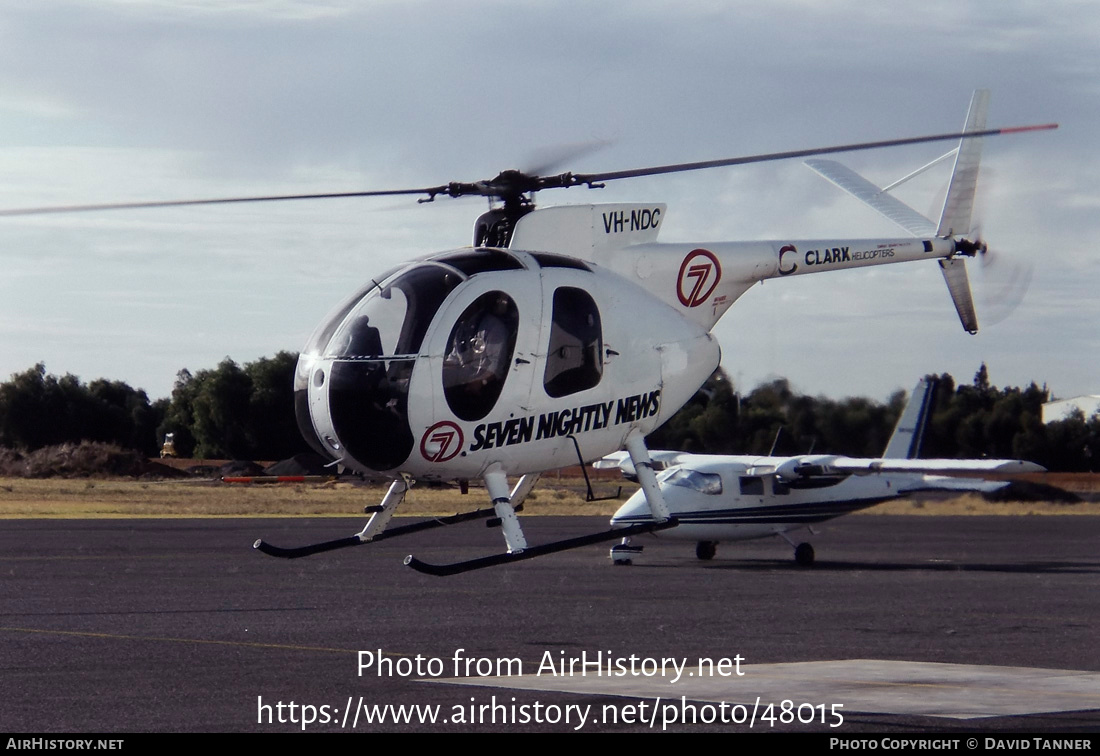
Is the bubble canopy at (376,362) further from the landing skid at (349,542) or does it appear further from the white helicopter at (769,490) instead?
the white helicopter at (769,490)

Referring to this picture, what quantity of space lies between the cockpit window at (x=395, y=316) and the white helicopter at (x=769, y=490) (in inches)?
855

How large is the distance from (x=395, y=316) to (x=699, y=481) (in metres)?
24.7

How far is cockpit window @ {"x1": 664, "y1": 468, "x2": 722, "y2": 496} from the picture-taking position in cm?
3428

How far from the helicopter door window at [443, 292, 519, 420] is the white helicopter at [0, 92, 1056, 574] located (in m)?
0.01

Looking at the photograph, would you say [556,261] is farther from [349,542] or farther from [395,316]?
[349,542]

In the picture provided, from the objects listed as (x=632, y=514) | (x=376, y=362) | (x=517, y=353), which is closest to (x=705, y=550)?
(x=632, y=514)

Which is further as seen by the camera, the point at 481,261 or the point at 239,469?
the point at 239,469

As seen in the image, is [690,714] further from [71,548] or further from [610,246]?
[71,548]

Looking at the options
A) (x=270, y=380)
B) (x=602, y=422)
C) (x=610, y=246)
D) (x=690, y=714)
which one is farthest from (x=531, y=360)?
(x=270, y=380)

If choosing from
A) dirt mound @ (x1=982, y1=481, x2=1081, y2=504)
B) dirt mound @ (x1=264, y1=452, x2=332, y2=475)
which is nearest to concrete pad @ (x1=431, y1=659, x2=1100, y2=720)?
dirt mound @ (x1=982, y1=481, x2=1081, y2=504)

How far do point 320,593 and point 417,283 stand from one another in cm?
1902

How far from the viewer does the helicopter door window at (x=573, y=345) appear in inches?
432

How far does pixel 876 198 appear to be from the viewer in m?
15.0

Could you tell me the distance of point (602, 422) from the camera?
37.5 ft
